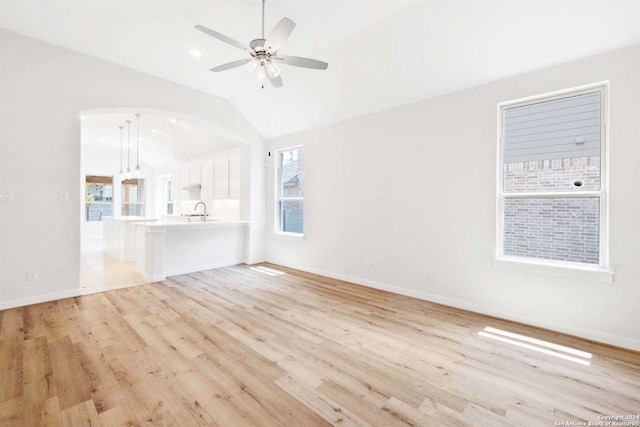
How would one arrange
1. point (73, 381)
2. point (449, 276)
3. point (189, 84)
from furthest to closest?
point (189, 84) < point (449, 276) < point (73, 381)

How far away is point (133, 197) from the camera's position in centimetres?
1040

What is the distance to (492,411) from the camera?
1805 mm

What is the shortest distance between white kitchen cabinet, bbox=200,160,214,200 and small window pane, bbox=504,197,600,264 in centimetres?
635

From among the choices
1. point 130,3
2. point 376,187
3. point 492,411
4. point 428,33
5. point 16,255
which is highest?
point 130,3

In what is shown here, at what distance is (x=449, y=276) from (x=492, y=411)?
208 cm

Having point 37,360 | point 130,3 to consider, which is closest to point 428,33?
point 130,3

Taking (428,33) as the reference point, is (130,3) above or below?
above

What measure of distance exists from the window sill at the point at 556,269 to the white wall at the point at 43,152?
5.60 metres

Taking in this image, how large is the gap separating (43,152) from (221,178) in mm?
3454

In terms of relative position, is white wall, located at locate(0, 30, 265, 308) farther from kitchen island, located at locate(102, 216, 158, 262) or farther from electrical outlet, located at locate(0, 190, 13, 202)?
kitchen island, located at locate(102, 216, 158, 262)

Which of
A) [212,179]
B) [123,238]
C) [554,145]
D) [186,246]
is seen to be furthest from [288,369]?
[212,179]

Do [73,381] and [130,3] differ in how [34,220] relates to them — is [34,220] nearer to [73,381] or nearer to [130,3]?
[73,381]

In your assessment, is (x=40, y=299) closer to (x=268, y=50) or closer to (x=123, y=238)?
(x=123, y=238)

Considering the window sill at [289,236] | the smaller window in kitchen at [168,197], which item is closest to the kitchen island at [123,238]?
the window sill at [289,236]
